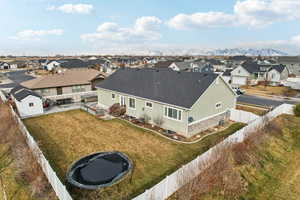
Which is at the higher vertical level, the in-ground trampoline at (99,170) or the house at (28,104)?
the house at (28,104)

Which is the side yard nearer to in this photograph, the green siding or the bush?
the green siding

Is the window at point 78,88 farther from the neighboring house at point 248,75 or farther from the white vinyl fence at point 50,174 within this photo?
the neighboring house at point 248,75

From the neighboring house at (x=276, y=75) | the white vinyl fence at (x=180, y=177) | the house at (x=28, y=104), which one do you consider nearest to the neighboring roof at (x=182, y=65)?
the neighboring house at (x=276, y=75)

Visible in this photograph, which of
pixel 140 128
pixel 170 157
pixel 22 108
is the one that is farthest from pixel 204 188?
pixel 22 108

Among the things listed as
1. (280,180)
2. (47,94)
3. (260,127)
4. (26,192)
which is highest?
(47,94)

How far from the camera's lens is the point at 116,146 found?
15.0 m

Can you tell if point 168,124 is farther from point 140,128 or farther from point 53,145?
point 53,145

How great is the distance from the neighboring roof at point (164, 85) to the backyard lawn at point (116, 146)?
3.77m

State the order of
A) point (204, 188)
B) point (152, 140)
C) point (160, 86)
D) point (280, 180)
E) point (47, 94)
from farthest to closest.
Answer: point (47, 94) < point (160, 86) < point (152, 140) < point (280, 180) < point (204, 188)

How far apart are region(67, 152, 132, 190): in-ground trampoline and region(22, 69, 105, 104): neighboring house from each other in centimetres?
1864

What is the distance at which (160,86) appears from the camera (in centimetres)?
1966

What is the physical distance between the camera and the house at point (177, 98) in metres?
16.4

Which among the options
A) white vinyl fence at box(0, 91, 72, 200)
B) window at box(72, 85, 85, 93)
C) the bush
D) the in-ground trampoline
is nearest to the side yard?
white vinyl fence at box(0, 91, 72, 200)

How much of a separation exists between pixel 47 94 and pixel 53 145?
14857 mm
